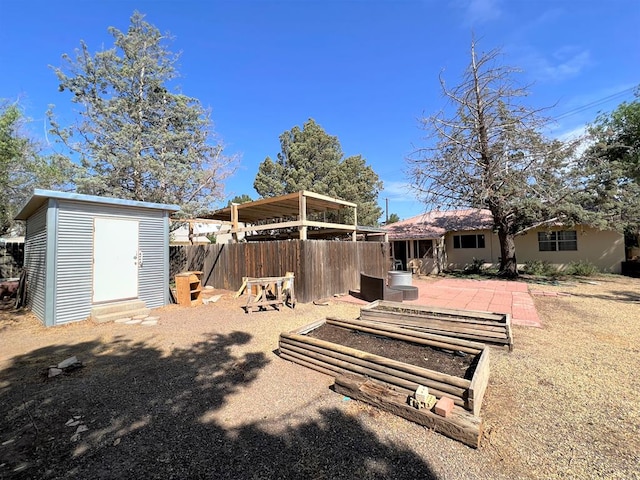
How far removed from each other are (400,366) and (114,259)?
274 inches

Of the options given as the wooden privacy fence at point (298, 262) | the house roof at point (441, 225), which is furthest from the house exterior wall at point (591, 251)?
the wooden privacy fence at point (298, 262)

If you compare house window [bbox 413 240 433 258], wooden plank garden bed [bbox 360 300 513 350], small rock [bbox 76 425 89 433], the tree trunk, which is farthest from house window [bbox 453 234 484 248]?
small rock [bbox 76 425 89 433]

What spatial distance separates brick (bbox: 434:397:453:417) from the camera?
236 cm

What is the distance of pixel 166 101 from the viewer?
13688 mm

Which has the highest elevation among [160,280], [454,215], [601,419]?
[454,215]

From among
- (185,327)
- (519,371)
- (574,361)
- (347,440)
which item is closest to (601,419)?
(519,371)

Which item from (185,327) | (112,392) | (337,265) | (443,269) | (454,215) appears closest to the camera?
(112,392)

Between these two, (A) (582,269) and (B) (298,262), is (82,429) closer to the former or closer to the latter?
(B) (298,262)

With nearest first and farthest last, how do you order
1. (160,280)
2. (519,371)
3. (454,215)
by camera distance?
(519,371), (160,280), (454,215)

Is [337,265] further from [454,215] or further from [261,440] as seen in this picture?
[454,215]

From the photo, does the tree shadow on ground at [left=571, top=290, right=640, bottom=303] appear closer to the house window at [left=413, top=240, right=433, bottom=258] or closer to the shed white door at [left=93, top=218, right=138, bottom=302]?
the house window at [left=413, top=240, right=433, bottom=258]

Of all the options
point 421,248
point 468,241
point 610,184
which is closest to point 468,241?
point 468,241

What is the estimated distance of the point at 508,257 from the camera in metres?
13.6

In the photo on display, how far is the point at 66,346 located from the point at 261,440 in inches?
171
